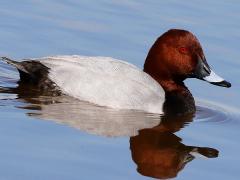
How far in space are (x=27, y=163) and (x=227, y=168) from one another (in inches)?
62.3

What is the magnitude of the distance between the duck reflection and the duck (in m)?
0.10

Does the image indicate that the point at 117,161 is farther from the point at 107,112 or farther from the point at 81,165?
the point at 107,112

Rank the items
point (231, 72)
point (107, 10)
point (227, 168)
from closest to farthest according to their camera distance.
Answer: point (227, 168) < point (231, 72) < point (107, 10)

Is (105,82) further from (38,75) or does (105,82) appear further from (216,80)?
(216,80)

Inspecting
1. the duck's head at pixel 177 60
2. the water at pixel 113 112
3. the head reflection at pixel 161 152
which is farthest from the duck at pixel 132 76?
the head reflection at pixel 161 152

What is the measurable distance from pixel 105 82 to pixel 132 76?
0.28m

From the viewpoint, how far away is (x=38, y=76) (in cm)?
820

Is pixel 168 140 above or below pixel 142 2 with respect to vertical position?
below

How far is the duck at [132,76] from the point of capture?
796 cm

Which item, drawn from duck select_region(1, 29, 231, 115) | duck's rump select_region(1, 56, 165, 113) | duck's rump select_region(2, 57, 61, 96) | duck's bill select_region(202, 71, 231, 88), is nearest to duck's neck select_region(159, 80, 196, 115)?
duck select_region(1, 29, 231, 115)

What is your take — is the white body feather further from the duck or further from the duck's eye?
the duck's eye

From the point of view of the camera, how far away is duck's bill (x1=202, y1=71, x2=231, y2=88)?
8239 millimetres

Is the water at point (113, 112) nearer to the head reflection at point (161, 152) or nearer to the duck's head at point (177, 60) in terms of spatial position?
the head reflection at point (161, 152)

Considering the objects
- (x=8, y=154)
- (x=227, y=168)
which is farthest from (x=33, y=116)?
(x=227, y=168)
